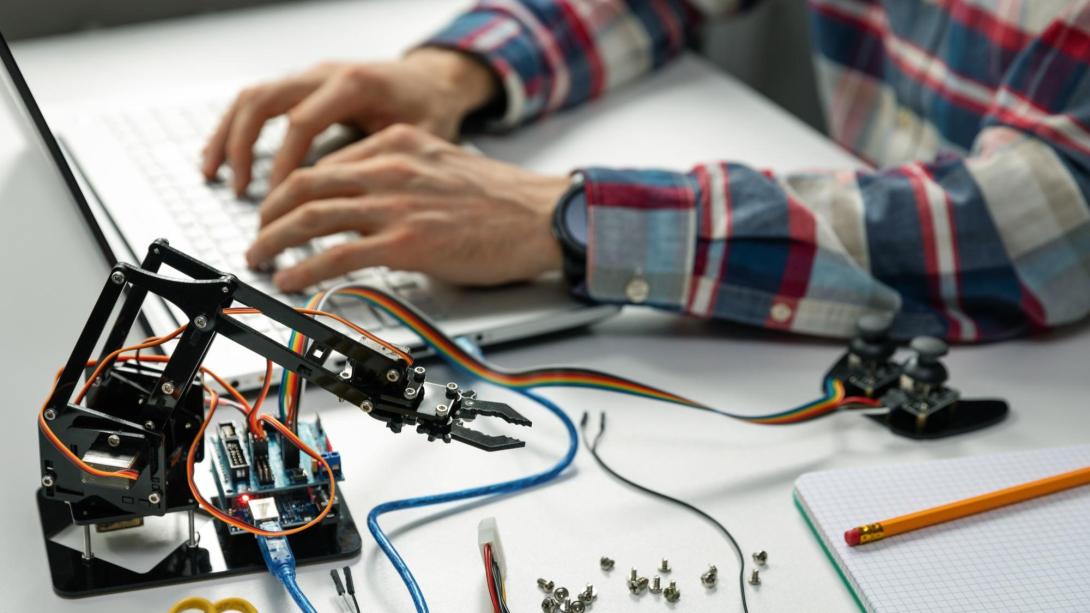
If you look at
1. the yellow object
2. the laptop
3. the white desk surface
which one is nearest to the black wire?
the white desk surface

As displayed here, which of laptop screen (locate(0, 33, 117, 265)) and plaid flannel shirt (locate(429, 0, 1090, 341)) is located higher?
laptop screen (locate(0, 33, 117, 265))

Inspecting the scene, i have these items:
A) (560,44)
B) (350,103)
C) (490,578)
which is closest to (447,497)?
(490,578)

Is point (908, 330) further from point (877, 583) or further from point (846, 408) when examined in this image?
point (877, 583)

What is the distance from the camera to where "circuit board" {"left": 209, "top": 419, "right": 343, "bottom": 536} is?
2.25ft

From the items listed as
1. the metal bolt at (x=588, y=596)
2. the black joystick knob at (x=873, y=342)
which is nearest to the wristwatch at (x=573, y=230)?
the black joystick knob at (x=873, y=342)

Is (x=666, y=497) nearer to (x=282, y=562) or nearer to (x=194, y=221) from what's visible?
(x=282, y=562)

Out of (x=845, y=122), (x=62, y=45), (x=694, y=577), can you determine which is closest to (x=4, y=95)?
(x=694, y=577)

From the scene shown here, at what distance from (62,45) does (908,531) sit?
1108 mm

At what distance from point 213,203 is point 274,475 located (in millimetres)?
409

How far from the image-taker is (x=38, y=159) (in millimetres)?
762

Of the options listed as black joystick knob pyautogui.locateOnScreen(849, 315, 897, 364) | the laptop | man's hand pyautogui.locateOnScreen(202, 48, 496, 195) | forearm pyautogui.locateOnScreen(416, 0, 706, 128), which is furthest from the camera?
forearm pyautogui.locateOnScreen(416, 0, 706, 128)

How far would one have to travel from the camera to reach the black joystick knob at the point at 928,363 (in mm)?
822

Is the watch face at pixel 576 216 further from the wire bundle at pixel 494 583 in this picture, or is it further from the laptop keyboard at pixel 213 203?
the wire bundle at pixel 494 583

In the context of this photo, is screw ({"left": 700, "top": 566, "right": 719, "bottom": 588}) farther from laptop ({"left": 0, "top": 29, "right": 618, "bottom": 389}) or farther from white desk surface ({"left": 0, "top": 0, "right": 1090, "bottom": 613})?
laptop ({"left": 0, "top": 29, "right": 618, "bottom": 389})
